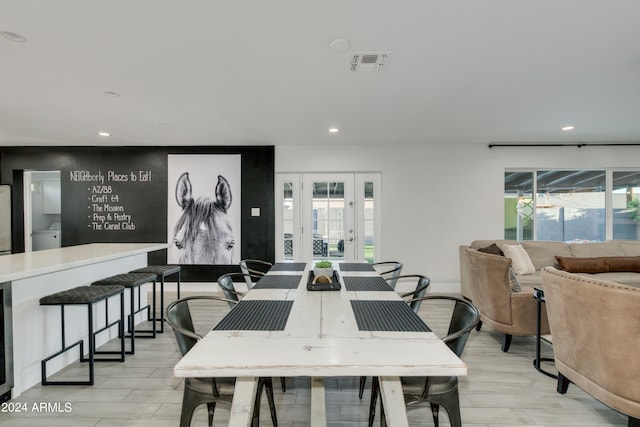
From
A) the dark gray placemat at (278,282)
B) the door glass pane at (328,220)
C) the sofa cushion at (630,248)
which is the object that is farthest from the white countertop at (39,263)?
the sofa cushion at (630,248)

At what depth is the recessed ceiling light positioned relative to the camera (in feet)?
6.36

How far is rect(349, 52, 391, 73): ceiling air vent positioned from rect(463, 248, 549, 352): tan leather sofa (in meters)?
1.99

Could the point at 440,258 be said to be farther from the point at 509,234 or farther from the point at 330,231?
the point at 330,231

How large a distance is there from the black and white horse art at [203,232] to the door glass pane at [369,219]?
2.23m

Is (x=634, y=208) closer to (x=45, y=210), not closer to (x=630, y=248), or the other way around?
(x=630, y=248)

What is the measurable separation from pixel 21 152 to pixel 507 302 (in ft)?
24.0

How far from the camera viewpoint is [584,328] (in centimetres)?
185

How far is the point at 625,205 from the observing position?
521cm

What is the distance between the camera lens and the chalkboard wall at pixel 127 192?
5152 millimetres

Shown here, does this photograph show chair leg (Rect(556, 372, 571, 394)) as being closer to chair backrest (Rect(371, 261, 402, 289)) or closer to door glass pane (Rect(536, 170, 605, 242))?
chair backrest (Rect(371, 261, 402, 289))

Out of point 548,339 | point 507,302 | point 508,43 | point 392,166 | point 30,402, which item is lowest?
point 30,402

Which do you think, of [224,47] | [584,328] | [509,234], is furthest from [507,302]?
[224,47]

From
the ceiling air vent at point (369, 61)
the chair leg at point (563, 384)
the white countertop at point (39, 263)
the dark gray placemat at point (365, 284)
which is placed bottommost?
the chair leg at point (563, 384)

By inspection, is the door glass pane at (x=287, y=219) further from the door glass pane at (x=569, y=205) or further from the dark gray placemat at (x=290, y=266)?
the door glass pane at (x=569, y=205)
